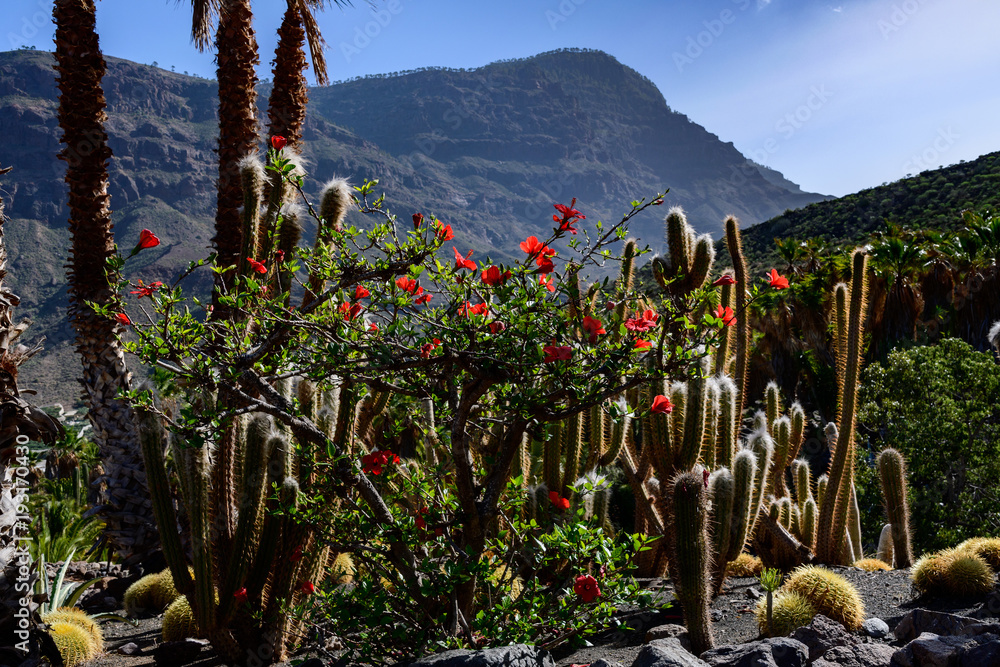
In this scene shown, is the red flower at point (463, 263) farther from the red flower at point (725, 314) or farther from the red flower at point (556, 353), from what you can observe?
the red flower at point (725, 314)

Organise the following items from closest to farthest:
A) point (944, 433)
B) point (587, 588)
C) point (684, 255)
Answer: point (587, 588)
point (684, 255)
point (944, 433)

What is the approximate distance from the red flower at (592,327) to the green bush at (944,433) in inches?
427

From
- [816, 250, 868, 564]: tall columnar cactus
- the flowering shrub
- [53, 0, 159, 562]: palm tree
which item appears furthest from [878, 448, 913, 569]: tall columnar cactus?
[53, 0, 159, 562]: palm tree

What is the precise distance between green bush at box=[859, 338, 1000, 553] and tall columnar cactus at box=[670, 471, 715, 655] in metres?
8.71

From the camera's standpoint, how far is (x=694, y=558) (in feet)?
14.9

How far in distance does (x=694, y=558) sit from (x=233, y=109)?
6.84 meters

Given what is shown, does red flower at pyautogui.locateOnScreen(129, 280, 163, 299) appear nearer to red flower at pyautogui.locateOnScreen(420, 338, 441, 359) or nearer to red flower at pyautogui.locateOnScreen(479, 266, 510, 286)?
red flower at pyautogui.locateOnScreen(420, 338, 441, 359)

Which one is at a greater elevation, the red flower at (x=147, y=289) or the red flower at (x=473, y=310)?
the red flower at (x=147, y=289)

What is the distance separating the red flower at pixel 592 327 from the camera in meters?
3.00

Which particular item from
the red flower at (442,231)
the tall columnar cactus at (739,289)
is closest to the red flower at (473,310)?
the red flower at (442,231)

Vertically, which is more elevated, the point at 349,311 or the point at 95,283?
the point at 95,283

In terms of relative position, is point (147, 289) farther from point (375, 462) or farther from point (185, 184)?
point (185, 184)

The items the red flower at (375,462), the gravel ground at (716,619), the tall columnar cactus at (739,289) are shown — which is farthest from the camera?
the tall columnar cactus at (739,289)

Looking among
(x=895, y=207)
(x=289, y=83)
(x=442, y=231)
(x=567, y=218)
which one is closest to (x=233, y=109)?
(x=289, y=83)
